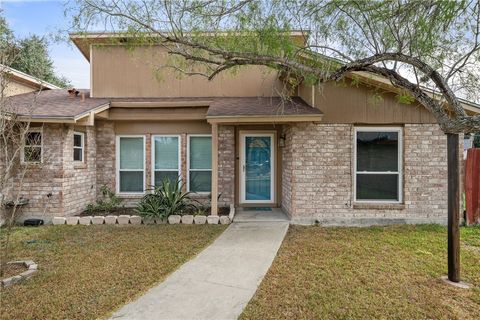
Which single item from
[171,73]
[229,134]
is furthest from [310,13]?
[171,73]

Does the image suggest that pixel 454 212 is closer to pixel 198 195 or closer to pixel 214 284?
pixel 214 284

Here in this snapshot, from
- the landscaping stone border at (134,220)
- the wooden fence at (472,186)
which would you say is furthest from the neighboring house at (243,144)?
the wooden fence at (472,186)

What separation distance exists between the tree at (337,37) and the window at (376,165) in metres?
2.08

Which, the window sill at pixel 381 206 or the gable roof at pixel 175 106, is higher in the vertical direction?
the gable roof at pixel 175 106

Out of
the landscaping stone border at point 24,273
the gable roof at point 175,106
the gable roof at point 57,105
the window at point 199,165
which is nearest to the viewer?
the landscaping stone border at point 24,273

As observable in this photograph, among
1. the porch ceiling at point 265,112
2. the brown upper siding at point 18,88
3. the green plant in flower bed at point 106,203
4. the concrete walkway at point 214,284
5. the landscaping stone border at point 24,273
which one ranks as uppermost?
the brown upper siding at point 18,88

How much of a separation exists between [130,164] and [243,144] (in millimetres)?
3524

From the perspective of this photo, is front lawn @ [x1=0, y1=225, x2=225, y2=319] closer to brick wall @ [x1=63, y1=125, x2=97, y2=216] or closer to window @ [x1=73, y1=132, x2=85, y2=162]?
brick wall @ [x1=63, y1=125, x2=97, y2=216]

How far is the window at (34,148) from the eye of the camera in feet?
26.6

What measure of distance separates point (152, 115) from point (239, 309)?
6.91m

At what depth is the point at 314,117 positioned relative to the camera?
7355mm

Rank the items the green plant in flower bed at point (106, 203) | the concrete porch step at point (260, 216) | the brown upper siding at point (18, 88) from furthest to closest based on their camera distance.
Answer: the brown upper siding at point (18, 88) → the green plant in flower bed at point (106, 203) → the concrete porch step at point (260, 216)

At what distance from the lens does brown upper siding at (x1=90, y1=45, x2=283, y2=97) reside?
32.3 feet

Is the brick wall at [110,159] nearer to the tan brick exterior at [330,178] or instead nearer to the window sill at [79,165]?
the window sill at [79,165]
